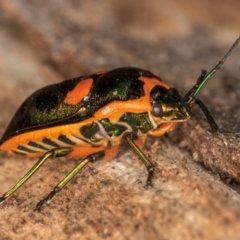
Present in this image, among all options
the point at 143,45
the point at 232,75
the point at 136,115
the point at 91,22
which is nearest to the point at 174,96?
the point at 136,115

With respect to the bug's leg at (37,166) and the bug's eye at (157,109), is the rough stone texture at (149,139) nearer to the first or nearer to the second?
the bug's leg at (37,166)

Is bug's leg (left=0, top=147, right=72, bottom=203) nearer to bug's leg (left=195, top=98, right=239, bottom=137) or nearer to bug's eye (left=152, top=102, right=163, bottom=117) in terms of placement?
bug's eye (left=152, top=102, right=163, bottom=117)

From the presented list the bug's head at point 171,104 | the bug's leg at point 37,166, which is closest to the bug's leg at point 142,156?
the bug's head at point 171,104

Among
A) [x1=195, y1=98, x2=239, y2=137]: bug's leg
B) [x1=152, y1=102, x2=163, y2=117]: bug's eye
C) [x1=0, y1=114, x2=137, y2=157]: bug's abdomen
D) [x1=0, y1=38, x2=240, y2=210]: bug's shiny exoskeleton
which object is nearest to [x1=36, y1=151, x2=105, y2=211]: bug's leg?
[x1=0, y1=38, x2=240, y2=210]: bug's shiny exoskeleton

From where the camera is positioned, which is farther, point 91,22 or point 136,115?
point 91,22

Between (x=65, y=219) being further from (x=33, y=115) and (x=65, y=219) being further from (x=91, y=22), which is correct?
(x=91, y=22)

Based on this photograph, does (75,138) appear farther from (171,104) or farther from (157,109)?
(171,104)
